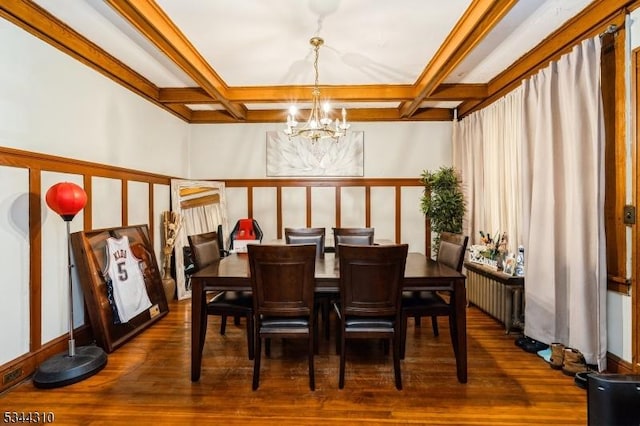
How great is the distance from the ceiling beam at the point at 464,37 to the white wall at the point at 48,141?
10.9 ft

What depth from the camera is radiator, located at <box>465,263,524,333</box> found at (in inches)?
133

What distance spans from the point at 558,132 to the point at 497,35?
0.98m

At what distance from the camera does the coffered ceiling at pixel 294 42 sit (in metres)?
2.58

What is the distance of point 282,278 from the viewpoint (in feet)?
7.59

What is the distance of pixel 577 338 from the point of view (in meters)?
2.63

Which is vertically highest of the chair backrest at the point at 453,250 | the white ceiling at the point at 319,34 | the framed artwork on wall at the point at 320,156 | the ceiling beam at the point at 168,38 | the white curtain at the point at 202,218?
the white ceiling at the point at 319,34

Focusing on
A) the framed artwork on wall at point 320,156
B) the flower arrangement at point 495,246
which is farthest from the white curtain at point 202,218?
the flower arrangement at point 495,246

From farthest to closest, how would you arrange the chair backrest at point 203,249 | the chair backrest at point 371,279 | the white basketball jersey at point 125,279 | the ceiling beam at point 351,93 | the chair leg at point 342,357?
the ceiling beam at point 351,93
the white basketball jersey at point 125,279
the chair backrest at point 203,249
the chair leg at point 342,357
the chair backrest at point 371,279

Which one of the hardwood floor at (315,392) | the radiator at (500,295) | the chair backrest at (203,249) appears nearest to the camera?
the hardwood floor at (315,392)

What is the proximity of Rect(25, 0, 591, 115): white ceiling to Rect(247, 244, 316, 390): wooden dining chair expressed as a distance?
1855mm

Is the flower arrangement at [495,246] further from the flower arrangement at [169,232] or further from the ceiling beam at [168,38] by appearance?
Result: the flower arrangement at [169,232]

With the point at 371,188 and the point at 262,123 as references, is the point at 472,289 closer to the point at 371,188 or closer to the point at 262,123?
the point at 371,188

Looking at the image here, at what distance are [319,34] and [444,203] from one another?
2920 millimetres

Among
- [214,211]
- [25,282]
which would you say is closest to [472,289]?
[214,211]
